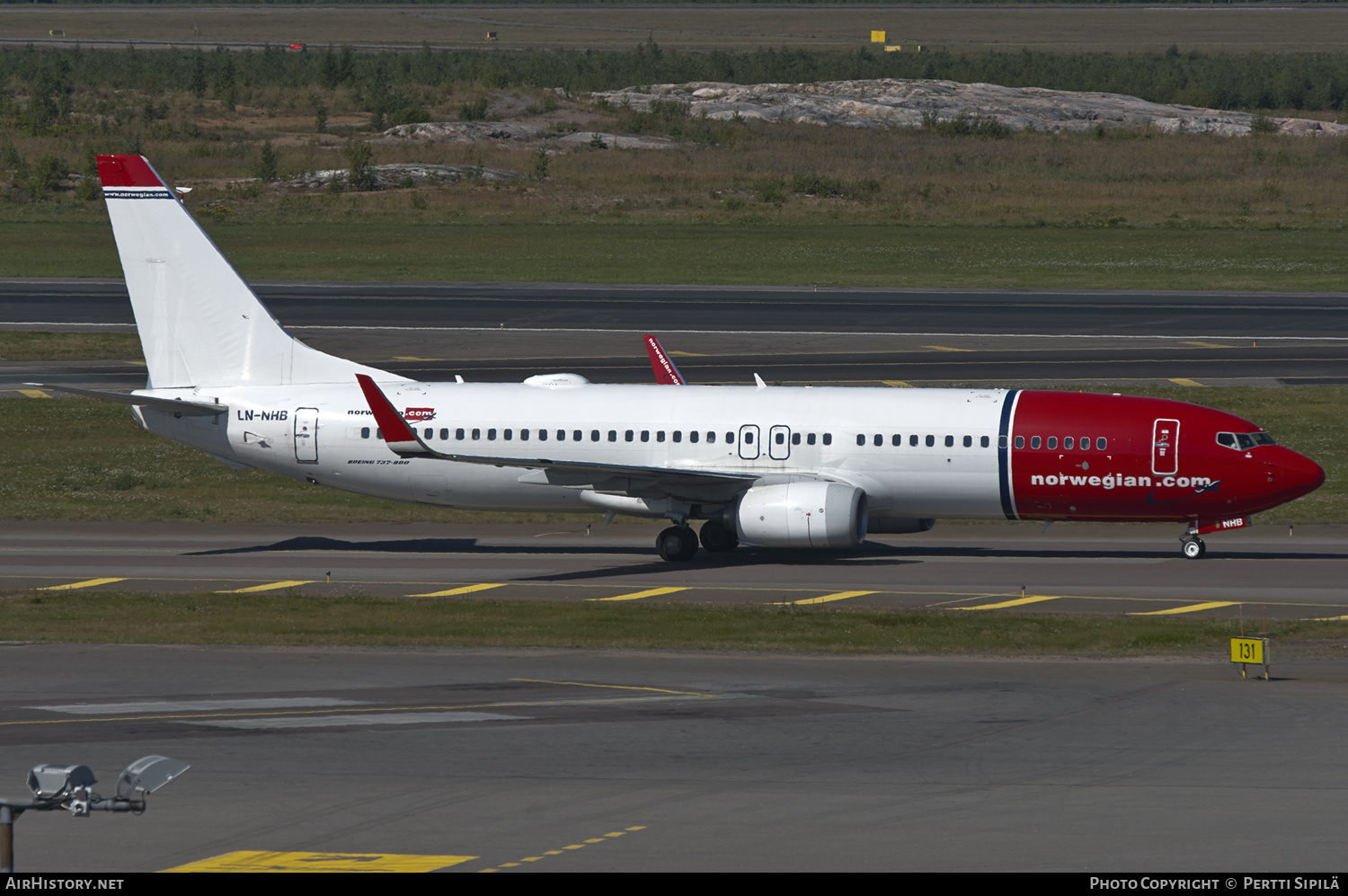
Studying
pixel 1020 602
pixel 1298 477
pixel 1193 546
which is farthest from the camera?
pixel 1193 546

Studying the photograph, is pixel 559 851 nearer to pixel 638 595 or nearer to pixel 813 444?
pixel 638 595

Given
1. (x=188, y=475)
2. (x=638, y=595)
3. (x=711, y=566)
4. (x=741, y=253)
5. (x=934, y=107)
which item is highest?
(x=934, y=107)

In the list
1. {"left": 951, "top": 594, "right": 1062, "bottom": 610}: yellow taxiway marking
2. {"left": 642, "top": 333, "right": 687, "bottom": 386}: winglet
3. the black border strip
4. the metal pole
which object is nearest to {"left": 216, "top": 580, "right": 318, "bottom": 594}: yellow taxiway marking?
{"left": 642, "top": 333, "right": 687, "bottom": 386}: winglet

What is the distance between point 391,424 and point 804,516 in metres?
9.93

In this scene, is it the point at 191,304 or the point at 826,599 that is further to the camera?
the point at 191,304

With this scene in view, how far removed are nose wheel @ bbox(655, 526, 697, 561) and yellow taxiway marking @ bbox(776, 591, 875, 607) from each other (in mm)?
5183

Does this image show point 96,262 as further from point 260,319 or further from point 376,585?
point 376,585

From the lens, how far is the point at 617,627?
32.9 metres

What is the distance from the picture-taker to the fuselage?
1542 inches

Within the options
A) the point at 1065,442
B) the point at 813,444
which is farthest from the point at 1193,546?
the point at 813,444

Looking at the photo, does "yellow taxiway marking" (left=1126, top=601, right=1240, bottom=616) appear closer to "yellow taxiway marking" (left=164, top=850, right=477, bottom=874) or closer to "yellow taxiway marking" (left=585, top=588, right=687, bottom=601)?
"yellow taxiway marking" (left=585, top=588, right=687, bottom=601)

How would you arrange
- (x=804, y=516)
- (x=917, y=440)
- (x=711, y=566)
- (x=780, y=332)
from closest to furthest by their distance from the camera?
(x=804, y=516) < (x=917, y=440) < (x=711, y=566) < (x=780, y=332)

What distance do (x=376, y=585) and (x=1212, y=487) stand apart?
19.6m

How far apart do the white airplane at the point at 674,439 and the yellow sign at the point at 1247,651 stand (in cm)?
1150
